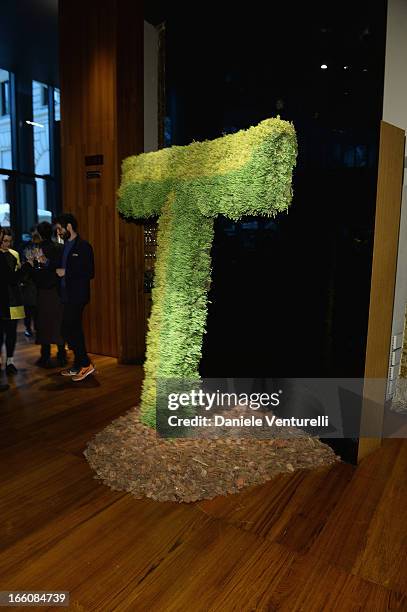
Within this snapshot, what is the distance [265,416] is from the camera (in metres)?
3.85

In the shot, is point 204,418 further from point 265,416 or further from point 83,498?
point 83,498

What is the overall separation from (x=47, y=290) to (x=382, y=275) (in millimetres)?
3788

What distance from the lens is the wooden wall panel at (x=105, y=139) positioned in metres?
5.29

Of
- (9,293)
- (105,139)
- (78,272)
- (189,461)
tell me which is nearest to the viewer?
(189,461)

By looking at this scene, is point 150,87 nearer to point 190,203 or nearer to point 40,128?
point 190,203

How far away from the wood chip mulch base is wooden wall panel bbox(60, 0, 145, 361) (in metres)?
2.38

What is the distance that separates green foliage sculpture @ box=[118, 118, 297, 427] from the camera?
2789 mm

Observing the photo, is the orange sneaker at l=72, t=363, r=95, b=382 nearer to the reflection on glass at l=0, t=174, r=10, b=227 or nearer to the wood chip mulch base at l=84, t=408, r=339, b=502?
the wood chip mulch base at l=84, t=408, r=339, b=502

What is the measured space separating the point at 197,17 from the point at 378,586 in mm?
4484

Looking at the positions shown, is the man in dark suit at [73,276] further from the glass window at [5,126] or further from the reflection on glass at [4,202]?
the glass window at [5,126]

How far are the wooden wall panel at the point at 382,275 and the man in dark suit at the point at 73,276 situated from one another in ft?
9.66

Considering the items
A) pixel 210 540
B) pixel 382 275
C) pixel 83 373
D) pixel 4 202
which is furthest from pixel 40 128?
pixel 210 540

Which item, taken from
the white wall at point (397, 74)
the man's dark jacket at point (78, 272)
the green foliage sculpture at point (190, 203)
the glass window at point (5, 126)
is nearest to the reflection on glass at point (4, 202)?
the glass window at point (5, 126)

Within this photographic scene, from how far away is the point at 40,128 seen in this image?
9742 millimetres
